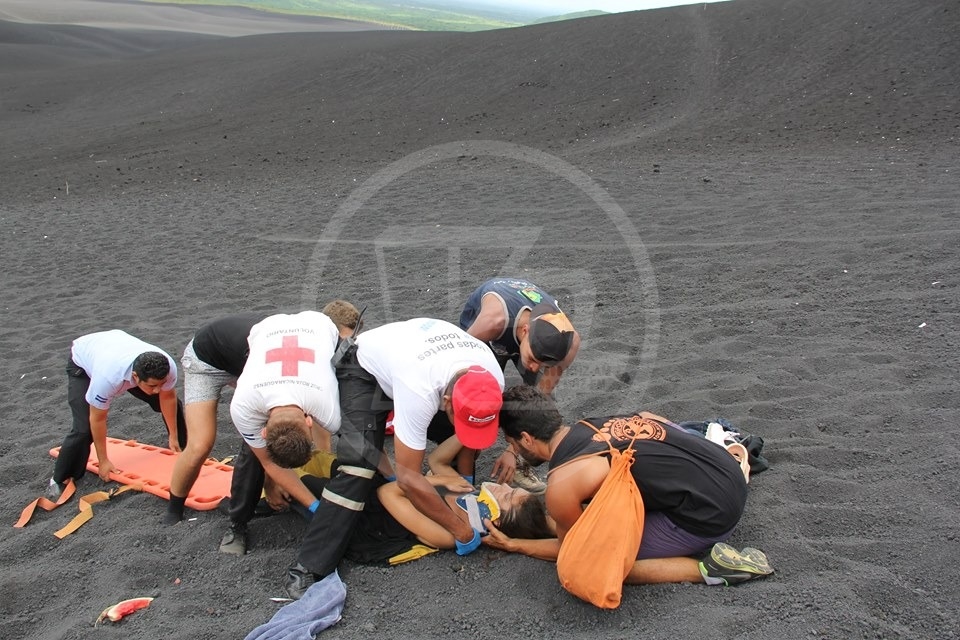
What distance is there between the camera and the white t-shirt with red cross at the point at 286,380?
11.4 feet

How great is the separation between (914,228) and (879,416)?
13.4ft

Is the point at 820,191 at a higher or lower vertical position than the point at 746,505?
higher

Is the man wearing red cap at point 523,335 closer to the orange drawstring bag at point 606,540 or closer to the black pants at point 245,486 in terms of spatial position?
the orange drawstring bag at point 606,540

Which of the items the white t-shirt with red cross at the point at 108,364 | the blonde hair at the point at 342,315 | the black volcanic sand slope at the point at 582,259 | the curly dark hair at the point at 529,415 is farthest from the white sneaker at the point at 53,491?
the curly dark hair at the point at 529,415

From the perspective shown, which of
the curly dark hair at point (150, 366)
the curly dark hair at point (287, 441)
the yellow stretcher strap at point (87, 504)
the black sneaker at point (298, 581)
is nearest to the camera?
the curly dark hair at point (287, 441)

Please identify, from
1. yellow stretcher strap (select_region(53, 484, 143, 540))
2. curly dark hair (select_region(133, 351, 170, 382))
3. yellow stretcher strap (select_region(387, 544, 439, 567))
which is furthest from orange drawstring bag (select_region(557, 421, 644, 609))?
yellow stretcher strap (select_region(53, 484, 143, 540))

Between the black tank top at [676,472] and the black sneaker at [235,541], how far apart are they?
1.82 m

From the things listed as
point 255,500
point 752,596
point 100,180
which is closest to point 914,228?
point 752,596

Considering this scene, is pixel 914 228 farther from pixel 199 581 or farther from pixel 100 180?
pixel 100 180

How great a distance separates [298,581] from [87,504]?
1772 millimetres

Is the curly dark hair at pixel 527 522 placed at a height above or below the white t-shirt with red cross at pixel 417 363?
below

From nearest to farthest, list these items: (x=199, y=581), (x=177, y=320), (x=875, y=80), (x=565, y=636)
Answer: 1. (x=565, y=636)
2. (x=199, y=581)
3. (x=177, y=320)
4. (x=875, y=80)

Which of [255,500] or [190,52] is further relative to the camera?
[190,52]

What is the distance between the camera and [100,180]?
44.9 ft
